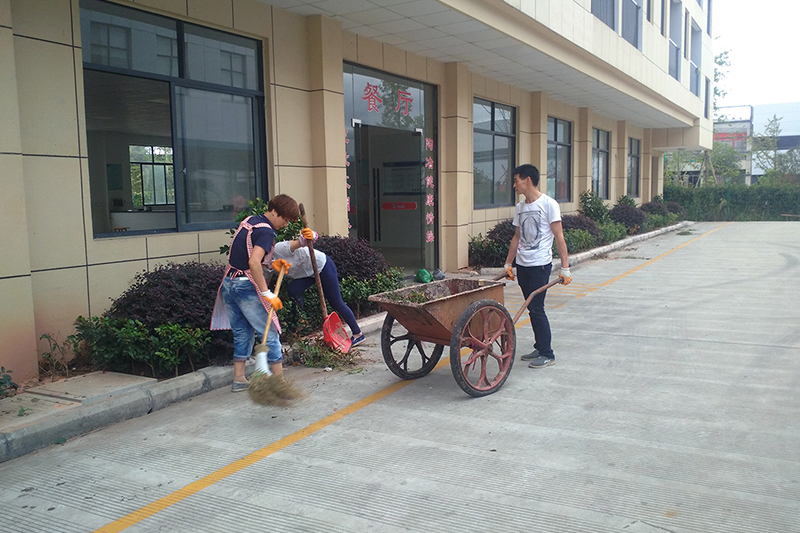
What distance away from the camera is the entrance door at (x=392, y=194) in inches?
513

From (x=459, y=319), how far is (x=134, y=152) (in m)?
10.4

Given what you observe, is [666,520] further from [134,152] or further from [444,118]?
[134,152]

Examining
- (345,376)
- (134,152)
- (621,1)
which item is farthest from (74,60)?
(621,1)

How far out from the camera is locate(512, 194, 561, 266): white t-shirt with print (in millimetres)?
6410

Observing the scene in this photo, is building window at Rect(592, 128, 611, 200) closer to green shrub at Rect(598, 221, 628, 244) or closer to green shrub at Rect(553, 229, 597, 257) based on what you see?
green shrub at Rect(598, 221, 628, 244)

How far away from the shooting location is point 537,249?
6.44 meters

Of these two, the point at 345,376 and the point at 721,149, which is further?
the point at 721,149

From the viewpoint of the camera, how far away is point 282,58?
8758mm

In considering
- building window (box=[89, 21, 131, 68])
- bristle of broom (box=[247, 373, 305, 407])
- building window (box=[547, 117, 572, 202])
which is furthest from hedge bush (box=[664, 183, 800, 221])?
bristle of broom (box=[247, 373, 305, 407])

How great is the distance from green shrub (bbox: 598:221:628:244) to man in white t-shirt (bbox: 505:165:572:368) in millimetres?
11726

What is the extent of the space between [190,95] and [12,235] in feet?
9.66

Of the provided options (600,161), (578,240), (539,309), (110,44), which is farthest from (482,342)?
(600,161)

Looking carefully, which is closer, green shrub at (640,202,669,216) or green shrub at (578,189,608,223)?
green shrub at (578,189,608,223)

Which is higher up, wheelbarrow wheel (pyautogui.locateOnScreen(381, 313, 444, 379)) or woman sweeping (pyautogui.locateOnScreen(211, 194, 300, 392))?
woman sweeping (pyautogui.locateOnScreen(211, 194, 300, 392))
